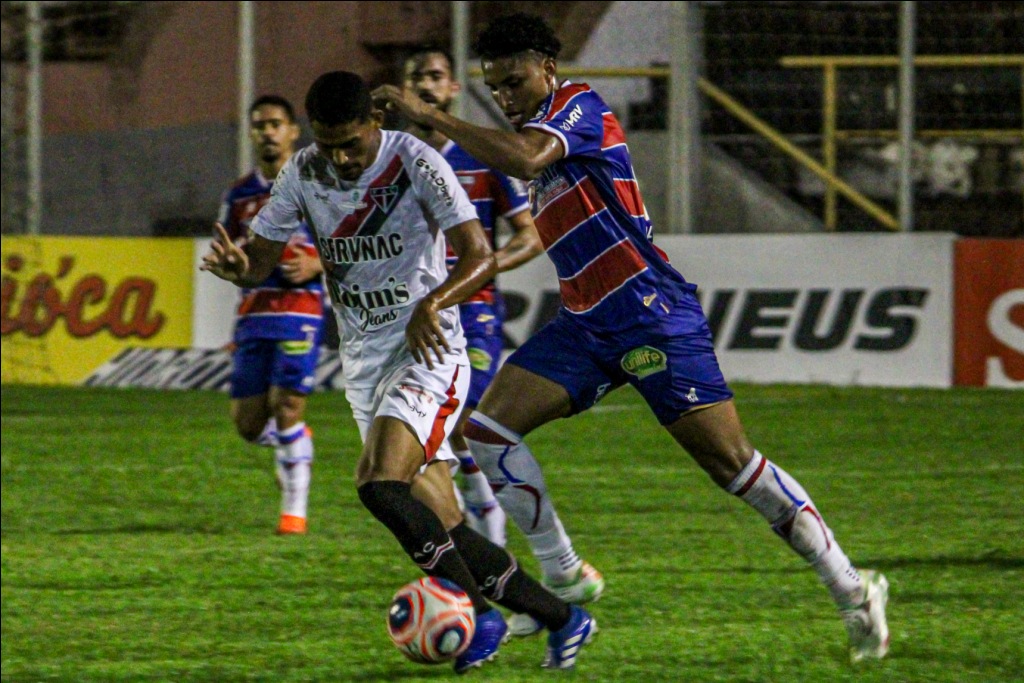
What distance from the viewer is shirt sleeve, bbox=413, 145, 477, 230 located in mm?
5379

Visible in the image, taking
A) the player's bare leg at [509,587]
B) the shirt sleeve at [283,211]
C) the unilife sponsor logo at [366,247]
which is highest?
the shirt sleeve at [283,211]

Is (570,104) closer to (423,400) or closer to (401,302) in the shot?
(401,302)

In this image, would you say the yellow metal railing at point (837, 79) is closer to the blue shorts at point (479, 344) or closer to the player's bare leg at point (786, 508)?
the blue shorts at point (479, 344)

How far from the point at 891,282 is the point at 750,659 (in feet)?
28.9

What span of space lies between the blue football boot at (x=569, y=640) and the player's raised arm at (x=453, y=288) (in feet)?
2.93

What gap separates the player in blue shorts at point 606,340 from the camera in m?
5.28

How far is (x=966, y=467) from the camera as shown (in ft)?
32.2

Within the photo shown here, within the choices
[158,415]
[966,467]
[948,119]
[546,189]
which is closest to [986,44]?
[948,119]

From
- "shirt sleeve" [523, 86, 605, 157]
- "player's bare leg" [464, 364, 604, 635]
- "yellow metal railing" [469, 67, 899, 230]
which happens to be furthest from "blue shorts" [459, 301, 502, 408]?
"yellow metal railing" [469, 67, 899, 230]

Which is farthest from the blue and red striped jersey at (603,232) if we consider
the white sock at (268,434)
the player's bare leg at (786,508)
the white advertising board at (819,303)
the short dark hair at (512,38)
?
the white advertising board at (819,303)

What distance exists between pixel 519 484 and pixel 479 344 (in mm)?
1378

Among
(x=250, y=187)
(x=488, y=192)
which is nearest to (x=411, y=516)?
(x=488, y=192)

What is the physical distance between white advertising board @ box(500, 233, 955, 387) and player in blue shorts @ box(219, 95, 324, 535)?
604cm

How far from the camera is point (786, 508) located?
5309 millimetres
